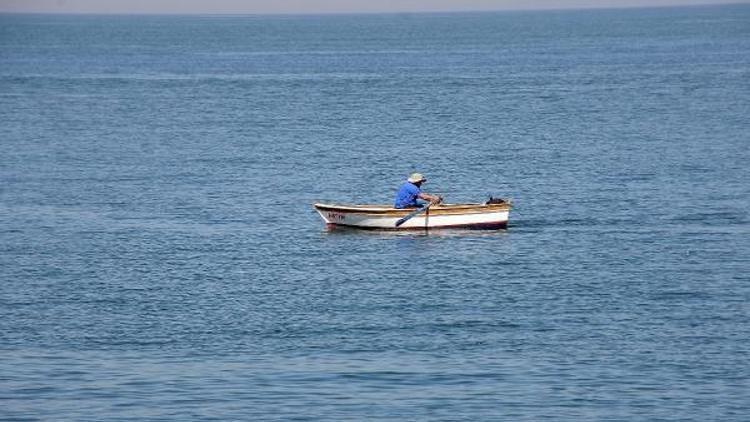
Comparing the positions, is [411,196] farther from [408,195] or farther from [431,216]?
[431,216]

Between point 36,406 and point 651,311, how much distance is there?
1616cm

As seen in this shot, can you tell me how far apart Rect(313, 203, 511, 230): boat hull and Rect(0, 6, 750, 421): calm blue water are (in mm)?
502

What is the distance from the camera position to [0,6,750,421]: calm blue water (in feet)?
105

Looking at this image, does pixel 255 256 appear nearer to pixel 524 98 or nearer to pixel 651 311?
pixel 651 311

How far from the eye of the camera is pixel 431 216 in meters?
50.1

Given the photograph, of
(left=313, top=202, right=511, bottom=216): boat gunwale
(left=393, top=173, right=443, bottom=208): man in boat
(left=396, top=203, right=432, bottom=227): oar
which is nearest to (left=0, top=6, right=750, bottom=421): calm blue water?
(left=313, top=202, right=511, bottom=216): boat gunwale

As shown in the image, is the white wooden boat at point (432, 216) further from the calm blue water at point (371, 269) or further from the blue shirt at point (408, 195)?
the calm blue water at point (371, 269)

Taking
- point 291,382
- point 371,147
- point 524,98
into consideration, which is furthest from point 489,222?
point 524,98

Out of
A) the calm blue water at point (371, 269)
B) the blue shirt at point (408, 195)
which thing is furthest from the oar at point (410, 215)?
the calm blue water at point (371, 269)

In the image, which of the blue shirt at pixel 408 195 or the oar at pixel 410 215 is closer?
the oar at pixel 410 215

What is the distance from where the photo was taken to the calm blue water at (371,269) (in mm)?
32094

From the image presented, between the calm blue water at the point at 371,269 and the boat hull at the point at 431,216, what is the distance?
1.65 ft

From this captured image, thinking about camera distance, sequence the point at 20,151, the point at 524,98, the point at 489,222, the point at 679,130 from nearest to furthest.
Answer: the point at 489,222 < the point at 20,151 < the point at 679,130 < the point at 524,98

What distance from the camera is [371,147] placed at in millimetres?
78000
